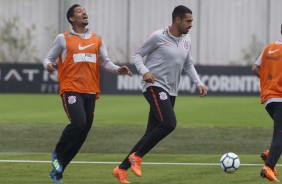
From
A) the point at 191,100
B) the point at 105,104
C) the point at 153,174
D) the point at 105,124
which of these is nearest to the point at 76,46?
the point at 153,174

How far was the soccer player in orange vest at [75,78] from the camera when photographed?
11.1 m

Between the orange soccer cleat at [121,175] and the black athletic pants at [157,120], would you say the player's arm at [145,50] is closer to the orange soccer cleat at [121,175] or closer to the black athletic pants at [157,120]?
the black athletic pants at [157,120]

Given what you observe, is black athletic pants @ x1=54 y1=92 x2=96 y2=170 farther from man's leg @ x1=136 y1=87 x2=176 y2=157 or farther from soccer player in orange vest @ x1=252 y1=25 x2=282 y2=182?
soccer player in orange vest @ x1=252 y1=25 x2=282 y2=182

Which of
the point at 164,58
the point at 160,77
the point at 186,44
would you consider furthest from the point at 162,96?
the point at 186,44

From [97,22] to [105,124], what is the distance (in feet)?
65.0

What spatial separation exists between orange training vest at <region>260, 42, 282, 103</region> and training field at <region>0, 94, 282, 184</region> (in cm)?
111

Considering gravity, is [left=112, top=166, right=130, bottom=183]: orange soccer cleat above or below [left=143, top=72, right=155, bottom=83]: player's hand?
below

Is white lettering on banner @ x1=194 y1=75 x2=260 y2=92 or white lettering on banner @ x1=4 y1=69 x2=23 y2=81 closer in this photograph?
white lettering on banner @ x1=4 y1=69 x2=23 y2=81

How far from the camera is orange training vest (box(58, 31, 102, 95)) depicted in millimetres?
11172

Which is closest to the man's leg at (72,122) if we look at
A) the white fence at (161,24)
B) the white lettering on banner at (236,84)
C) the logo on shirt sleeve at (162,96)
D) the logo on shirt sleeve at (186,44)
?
the logo on shirt sleeve at (162,96)

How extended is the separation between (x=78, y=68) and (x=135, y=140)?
654cm

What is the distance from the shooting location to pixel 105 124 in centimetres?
2062

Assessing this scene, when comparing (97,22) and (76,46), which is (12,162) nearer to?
(76,46)

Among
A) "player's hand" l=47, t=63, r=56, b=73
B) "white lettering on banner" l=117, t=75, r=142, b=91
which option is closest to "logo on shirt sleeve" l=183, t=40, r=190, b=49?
"player's hand" l=47, t=63, r=56, b=73
